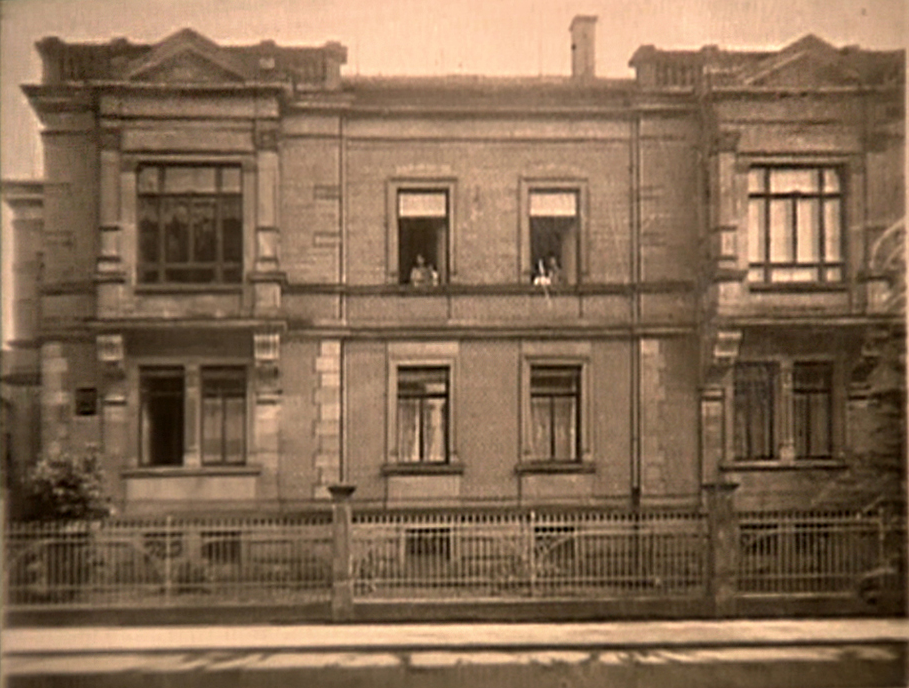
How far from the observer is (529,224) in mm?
4609

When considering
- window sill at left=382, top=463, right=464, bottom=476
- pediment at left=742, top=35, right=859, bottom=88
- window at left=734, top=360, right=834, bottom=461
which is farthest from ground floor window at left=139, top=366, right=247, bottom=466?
pediment at left=742, top=35, right=859, bottom=88

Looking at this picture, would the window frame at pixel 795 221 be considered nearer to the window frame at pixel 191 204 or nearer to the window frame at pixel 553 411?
the window frame at pixel 553 411

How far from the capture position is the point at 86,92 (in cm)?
441

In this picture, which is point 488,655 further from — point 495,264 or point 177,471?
point 495,264

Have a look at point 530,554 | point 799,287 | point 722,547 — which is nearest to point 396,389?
point 530,554

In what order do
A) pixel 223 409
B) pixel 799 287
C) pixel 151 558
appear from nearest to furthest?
pixel 151 558 → pixel 223 409 → pixel 799 287

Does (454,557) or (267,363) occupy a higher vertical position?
(267,363)

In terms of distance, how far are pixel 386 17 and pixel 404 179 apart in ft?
2.17

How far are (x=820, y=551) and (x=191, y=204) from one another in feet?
9.73

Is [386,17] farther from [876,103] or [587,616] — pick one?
[587,616]

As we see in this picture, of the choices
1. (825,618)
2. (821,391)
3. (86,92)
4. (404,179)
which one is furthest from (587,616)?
(86,92)

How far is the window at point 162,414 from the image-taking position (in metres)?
4.40

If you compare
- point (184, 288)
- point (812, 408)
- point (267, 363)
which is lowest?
point (812, 408)

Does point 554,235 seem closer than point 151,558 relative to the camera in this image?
No
